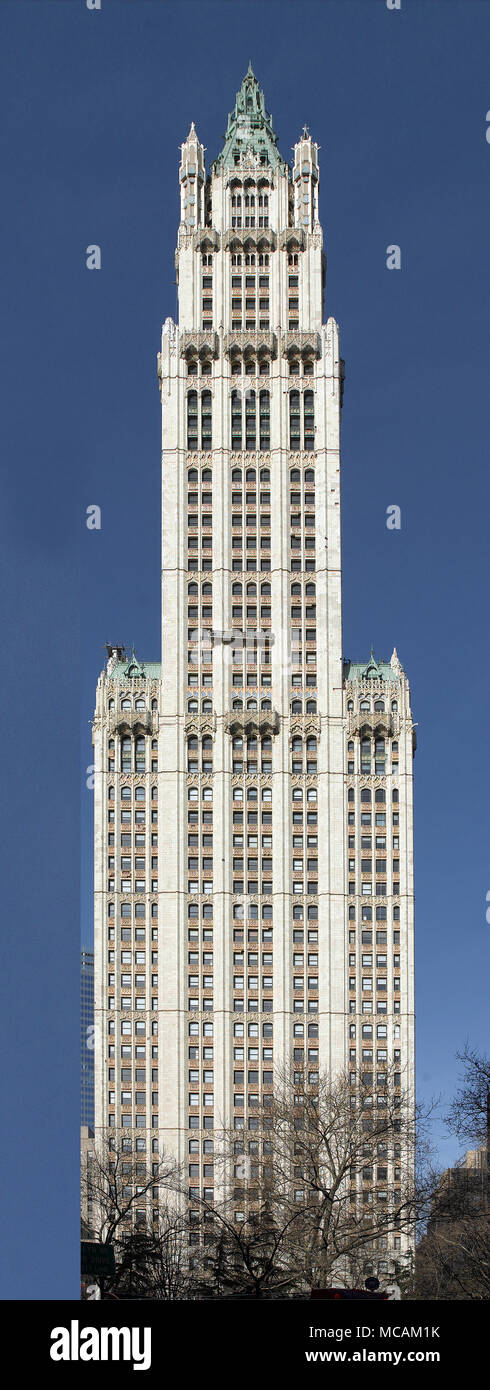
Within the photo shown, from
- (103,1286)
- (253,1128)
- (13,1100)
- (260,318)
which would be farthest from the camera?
(260,318)

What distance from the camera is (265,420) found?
136 metres

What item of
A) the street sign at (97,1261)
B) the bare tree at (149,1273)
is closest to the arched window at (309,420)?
the bare tree at (149,1273)

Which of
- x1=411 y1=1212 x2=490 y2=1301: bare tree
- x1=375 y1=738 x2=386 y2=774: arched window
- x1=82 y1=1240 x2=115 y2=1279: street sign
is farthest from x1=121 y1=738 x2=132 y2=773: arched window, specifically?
x1=82 y1=1240 x2=115 y2=1279: street sign

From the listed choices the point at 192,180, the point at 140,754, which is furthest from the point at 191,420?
the point at 140,754

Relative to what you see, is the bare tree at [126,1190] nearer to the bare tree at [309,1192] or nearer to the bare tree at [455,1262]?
the bare tree at [309,1192]

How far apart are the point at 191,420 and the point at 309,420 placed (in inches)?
351

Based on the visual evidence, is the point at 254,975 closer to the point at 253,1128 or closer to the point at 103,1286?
the point at 253,1128

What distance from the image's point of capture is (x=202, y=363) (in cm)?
13688

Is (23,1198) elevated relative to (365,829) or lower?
lower

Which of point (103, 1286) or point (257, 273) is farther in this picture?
point (257, 273)

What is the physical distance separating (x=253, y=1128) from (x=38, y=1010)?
345ft
